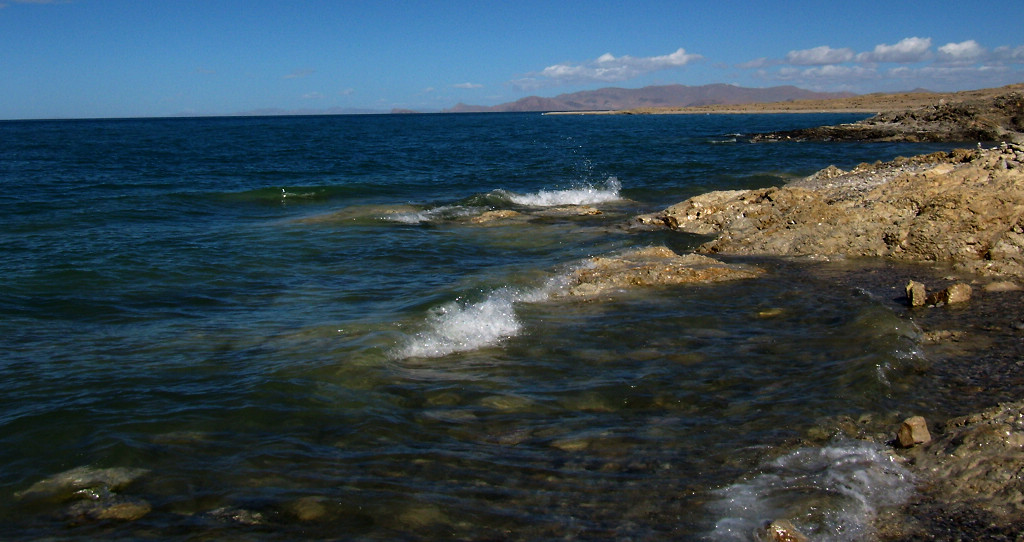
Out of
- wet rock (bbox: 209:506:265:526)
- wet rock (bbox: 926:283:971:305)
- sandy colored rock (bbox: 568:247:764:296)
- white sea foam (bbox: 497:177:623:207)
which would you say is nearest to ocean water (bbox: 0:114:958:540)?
wet rock (bbox: 209:506:265:526)

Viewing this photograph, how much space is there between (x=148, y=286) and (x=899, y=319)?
1014 centimetres

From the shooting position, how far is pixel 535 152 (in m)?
39.7

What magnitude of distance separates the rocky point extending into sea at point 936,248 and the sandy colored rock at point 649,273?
347 millimetres

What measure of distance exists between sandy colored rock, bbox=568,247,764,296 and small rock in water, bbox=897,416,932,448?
4658 millimetres

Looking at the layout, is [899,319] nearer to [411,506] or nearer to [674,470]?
[674,470]

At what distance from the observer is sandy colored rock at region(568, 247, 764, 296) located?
9.10 m

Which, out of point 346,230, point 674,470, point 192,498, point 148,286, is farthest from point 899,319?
point 346,230

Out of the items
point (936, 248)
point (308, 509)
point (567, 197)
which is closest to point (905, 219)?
point (936, 248)

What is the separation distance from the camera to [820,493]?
4.03 metres

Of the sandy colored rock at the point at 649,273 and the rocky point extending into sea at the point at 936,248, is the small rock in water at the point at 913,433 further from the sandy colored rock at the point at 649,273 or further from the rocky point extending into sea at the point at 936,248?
the sandy colored rock at the point at 649,273

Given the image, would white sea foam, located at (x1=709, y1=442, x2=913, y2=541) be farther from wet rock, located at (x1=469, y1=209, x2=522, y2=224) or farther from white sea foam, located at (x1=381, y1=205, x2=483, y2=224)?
white sea foam, located at (x1=381, y1=205, x2=483, y2=224)

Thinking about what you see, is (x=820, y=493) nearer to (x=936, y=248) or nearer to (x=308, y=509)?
(x=308, y=509)

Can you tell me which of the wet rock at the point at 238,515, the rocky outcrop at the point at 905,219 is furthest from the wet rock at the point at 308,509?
the rocky outcrop at the point at 905,219

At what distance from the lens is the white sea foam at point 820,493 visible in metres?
3.74
